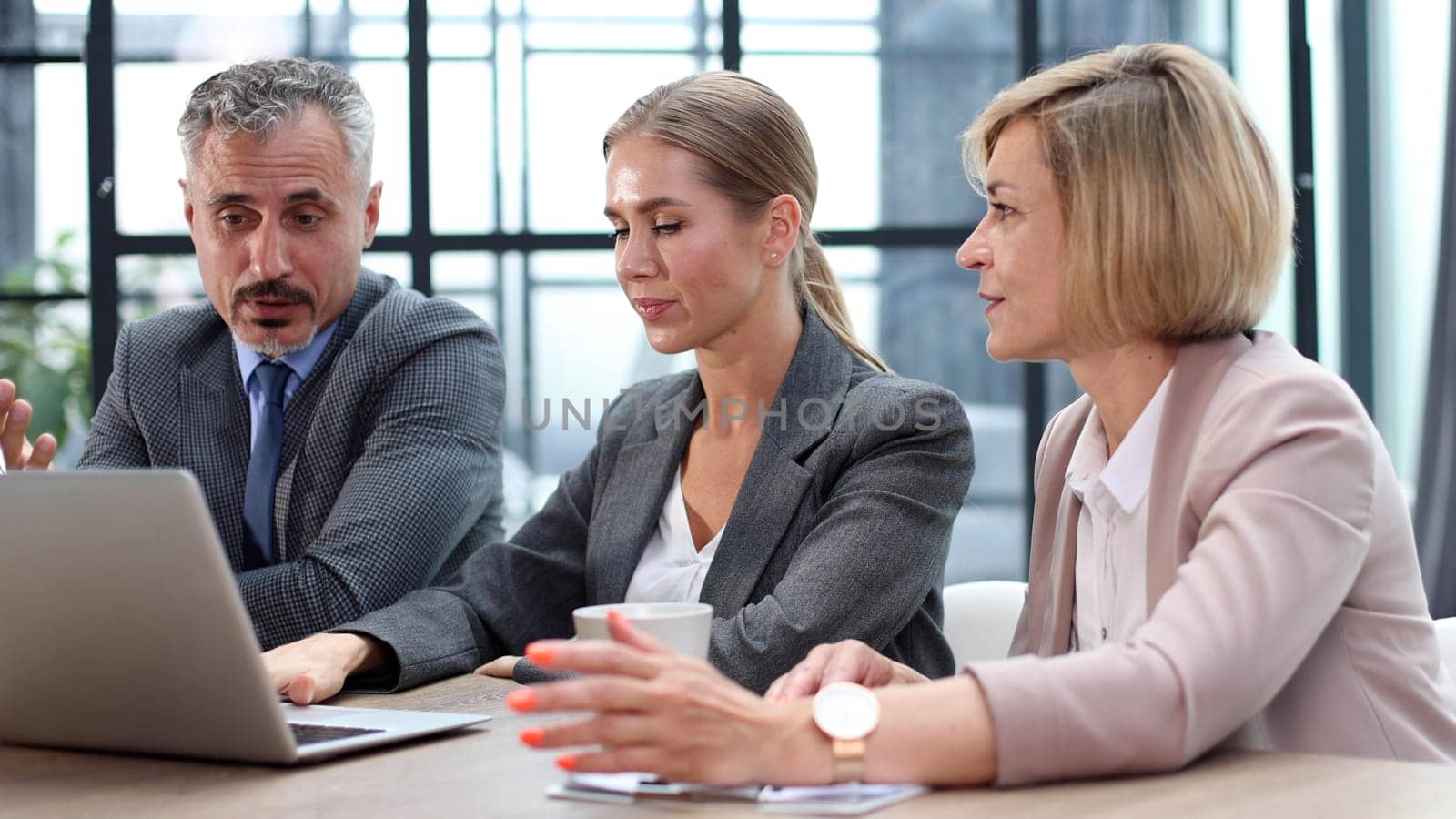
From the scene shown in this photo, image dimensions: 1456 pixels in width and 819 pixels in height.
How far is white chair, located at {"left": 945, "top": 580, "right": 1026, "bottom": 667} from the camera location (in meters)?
1.97

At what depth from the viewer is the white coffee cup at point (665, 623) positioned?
1.11 metres

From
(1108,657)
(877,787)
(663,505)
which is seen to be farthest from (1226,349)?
(663,505)

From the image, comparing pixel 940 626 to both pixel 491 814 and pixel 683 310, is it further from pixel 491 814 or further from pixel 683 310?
pixel 491 814

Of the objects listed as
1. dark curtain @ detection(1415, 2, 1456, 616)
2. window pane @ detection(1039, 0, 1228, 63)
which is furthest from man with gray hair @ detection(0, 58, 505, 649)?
dark curtain @ detection(1415, 2, 1456, 616)

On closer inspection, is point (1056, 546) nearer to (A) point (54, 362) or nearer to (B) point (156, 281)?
(B) point (156, 281)

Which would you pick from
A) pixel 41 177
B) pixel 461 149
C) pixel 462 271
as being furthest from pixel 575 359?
pixel 41 177

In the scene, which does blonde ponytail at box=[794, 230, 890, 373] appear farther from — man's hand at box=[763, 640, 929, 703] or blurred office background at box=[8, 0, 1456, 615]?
blurred office background at box=[8, 0, 1456, 615]

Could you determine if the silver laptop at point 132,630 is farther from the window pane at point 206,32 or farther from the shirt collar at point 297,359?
the window pane at point 206,32

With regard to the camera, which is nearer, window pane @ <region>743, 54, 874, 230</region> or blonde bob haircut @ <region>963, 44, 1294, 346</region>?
blonde bob haircut @ <region>963, 44, 1294, 346</region>

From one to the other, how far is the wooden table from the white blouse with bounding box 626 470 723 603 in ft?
2.44

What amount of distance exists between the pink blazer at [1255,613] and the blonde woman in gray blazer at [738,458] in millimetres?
438

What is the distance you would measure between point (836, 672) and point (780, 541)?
48 cm

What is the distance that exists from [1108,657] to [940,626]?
0.89 meters

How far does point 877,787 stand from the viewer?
1.00 meters
